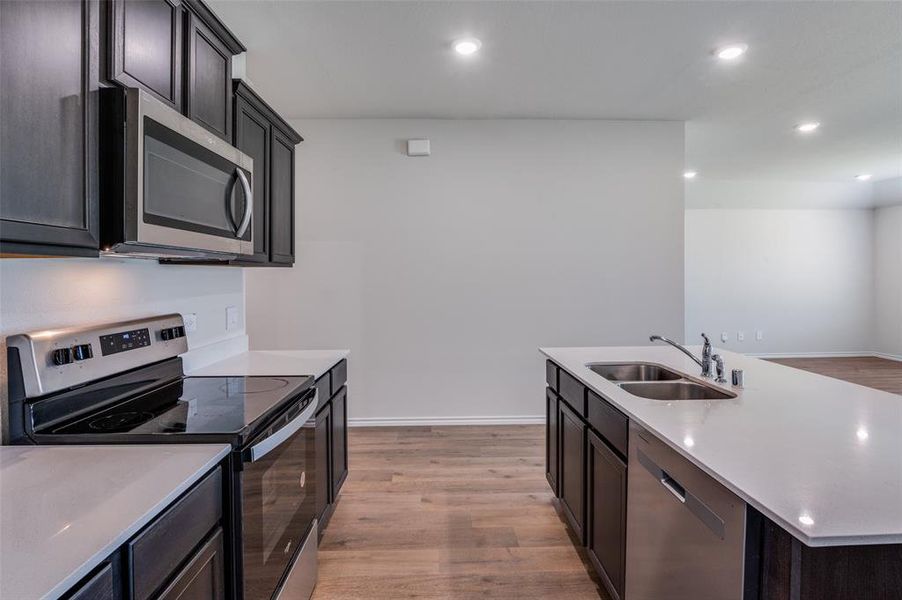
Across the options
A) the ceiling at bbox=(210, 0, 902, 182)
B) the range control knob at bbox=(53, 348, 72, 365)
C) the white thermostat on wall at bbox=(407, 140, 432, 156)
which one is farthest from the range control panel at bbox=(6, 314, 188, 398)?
the white thermostat on wall at bbox=(407, 140, 432, 156)

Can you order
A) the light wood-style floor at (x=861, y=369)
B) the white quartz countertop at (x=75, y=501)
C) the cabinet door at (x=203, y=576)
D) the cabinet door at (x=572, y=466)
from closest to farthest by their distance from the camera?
the white quartz countertop at (x=75, y=501) → the cabinet door at (x=203, y=576) → the cabinet door at (x=572, y=466) → the light wood-style floor at (x=861, y=369)

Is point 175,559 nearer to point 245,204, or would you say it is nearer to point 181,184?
point 181,184

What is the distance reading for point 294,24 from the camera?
2.50 metres

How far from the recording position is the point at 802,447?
1166mm

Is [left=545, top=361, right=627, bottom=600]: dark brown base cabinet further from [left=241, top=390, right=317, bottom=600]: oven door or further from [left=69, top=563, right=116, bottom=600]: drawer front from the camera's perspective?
[left=69, top=563, right=116, bottom=600]: drawer front

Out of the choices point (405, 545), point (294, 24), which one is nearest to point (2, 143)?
point (294, 24)

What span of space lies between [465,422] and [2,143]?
141 inches

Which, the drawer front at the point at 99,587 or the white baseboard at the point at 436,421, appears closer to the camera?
the drawer front at the point at 99,587

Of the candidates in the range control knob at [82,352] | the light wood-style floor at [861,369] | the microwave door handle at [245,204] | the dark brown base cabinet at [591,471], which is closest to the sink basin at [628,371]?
the dark brown base cabinet at [591,471]

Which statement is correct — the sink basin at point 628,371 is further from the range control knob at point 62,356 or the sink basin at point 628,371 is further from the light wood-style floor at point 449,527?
the range control knob at point 62,356

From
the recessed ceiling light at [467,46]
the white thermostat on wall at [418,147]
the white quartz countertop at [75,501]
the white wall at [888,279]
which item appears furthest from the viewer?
the white wall at [888,279]

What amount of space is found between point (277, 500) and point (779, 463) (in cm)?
145

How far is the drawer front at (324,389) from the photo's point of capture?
210 cm

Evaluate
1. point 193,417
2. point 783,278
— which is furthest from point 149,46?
point 783,278
